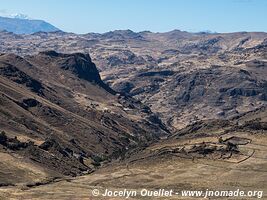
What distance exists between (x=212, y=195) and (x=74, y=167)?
79.6m

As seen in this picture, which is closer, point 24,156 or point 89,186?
point 89,186

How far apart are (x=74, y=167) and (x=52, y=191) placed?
181ft

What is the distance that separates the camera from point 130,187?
138625mm

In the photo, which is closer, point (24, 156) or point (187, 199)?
point (187, 199)

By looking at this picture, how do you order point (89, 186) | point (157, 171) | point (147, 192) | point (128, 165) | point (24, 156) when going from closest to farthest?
point (147, 192)
point (89, 186)
point (157, 171)
point (128, 165)
point (24, 156)

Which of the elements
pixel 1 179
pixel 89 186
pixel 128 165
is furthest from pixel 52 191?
pixel 128 165

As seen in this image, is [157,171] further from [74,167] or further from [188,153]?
[74,167]

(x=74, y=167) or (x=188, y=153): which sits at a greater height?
(x=188, y=153)

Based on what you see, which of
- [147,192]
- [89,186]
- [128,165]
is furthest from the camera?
[128,165]

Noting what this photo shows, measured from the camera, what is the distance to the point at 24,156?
18150cm

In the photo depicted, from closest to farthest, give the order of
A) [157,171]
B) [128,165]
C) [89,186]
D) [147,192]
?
1. [147,192]
2. [89,186]
3. [157,171]
4. [128,165]

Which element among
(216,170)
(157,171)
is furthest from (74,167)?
(216,170)

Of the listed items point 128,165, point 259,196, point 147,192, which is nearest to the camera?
point 259,196

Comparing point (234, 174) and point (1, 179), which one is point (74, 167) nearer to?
point (1, 179)
